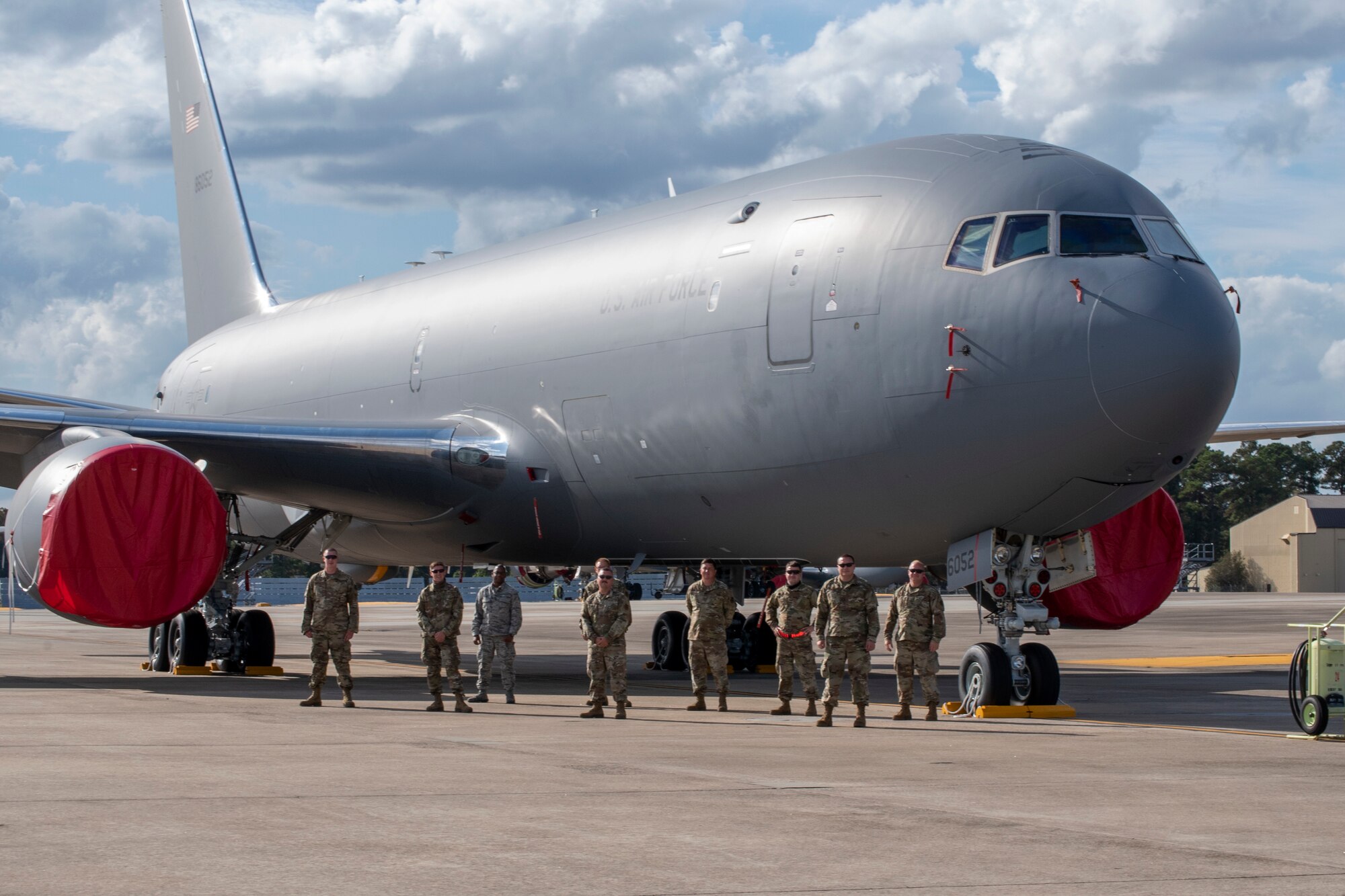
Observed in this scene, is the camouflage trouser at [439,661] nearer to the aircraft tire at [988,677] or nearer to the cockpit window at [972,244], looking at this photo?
the aircraft tire at [988,677]

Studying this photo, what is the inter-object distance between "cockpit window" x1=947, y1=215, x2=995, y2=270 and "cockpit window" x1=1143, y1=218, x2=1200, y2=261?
4.38 ft

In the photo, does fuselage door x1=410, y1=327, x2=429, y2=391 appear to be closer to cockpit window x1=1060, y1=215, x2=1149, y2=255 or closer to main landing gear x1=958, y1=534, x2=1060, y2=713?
main landing gear x1=958, y1=534, x2=1060, y2=713

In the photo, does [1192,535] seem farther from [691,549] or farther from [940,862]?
[940,862]

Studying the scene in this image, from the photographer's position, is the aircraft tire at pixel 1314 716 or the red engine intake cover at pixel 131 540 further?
the red engine intake cover at pixel 131 540

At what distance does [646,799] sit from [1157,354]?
624cm

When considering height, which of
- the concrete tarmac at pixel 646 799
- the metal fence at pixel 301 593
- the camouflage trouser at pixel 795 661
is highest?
the metal fence at pixel 301 593

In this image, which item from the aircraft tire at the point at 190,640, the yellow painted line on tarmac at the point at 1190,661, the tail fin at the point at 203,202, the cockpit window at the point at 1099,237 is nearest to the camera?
the cockpit window at the point at 1099,237

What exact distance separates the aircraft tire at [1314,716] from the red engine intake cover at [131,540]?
10490 mm

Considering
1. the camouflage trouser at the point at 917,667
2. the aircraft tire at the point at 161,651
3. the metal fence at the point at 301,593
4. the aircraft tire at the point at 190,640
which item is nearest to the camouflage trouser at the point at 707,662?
Result: the camouflage trouser at the point at 917,667

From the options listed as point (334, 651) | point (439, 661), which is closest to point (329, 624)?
point (334, 651)

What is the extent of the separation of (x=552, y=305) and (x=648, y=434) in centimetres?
256

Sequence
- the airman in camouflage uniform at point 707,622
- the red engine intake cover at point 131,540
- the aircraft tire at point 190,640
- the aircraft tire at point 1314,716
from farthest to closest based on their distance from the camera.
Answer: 1. the aircraft tire at point 190,640
2. the red engine intake cover at point 131,540
3. the airman in camouflage uniform at point 707,622
4. the aircraft tire at point 1314,716

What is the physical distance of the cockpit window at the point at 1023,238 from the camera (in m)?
13.2

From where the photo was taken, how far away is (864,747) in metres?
11.4
